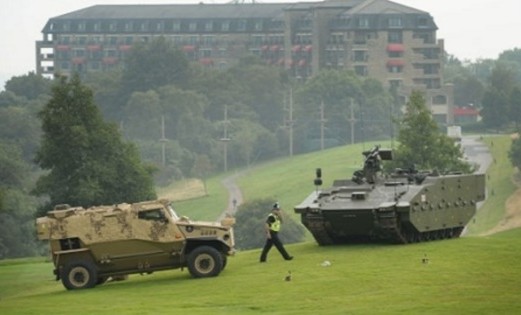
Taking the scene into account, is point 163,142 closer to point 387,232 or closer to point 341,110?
point 341,110

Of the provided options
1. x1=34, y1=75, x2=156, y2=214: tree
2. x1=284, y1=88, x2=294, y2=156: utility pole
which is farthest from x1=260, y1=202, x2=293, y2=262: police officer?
x1=284, y1=88, x2=294, y2=156: utility pole

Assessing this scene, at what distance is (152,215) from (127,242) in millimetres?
832

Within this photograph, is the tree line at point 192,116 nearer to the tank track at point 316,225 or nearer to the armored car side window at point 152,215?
the tank track at point 316,225

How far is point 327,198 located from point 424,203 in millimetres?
2426

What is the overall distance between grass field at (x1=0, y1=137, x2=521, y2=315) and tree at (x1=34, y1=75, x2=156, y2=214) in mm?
14776

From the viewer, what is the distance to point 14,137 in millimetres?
119500

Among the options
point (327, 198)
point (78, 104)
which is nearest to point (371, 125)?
point (78, 104)

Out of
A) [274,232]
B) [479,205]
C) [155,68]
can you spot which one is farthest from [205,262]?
[155,68]

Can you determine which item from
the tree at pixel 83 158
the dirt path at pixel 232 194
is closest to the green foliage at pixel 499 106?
the dirt path at pixel 232 194

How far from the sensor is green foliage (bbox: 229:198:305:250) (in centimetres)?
9300

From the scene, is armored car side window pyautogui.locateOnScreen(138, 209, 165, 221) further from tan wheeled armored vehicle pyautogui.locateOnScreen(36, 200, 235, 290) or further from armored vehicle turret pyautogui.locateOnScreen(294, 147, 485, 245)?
armored vehicle turret pyautogui.locateOnScreen(294, 147, 485, 245)

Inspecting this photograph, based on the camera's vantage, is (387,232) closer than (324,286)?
No

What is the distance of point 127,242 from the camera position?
159 ft

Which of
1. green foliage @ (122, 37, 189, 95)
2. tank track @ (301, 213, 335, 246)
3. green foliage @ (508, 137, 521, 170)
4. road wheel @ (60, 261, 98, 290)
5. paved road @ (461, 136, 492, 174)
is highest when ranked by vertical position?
A: green foliage @ (122, 37, 189, 95)
